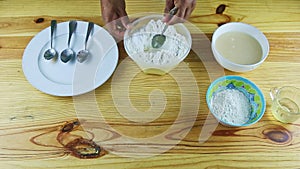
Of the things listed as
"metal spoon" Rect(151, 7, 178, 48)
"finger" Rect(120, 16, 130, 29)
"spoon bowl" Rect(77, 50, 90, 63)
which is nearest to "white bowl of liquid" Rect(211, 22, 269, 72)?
"metal spoon" Rect(151, 7, 178, 48)

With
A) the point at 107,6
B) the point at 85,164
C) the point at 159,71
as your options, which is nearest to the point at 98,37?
the point at 107,6

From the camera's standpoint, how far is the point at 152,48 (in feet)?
2.66

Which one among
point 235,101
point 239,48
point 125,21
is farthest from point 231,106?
point 125,21

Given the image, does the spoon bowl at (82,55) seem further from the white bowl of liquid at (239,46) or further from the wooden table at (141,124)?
the white bowl of liquid at (239,46)

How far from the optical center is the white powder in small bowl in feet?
2.59

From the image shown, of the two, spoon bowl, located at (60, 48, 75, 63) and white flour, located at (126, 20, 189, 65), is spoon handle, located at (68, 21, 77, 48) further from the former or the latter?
white flour, located at (126, 20, 189, 65)

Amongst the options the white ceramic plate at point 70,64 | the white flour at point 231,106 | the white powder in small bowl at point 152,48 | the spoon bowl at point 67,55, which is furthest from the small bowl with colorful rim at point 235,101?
the spoon bowl at point 67,55

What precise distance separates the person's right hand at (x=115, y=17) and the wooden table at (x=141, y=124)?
0.05 m

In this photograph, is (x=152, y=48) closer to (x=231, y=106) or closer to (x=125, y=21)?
(x=125, y=21)

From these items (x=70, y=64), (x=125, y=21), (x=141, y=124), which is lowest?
(x=141, y=124)

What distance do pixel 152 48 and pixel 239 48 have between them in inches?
9.3

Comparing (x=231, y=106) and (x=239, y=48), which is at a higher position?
(x=239, y=48)

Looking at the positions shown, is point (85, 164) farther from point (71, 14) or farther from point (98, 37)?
point (71, 14)

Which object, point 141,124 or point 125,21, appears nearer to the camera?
point 141,124
